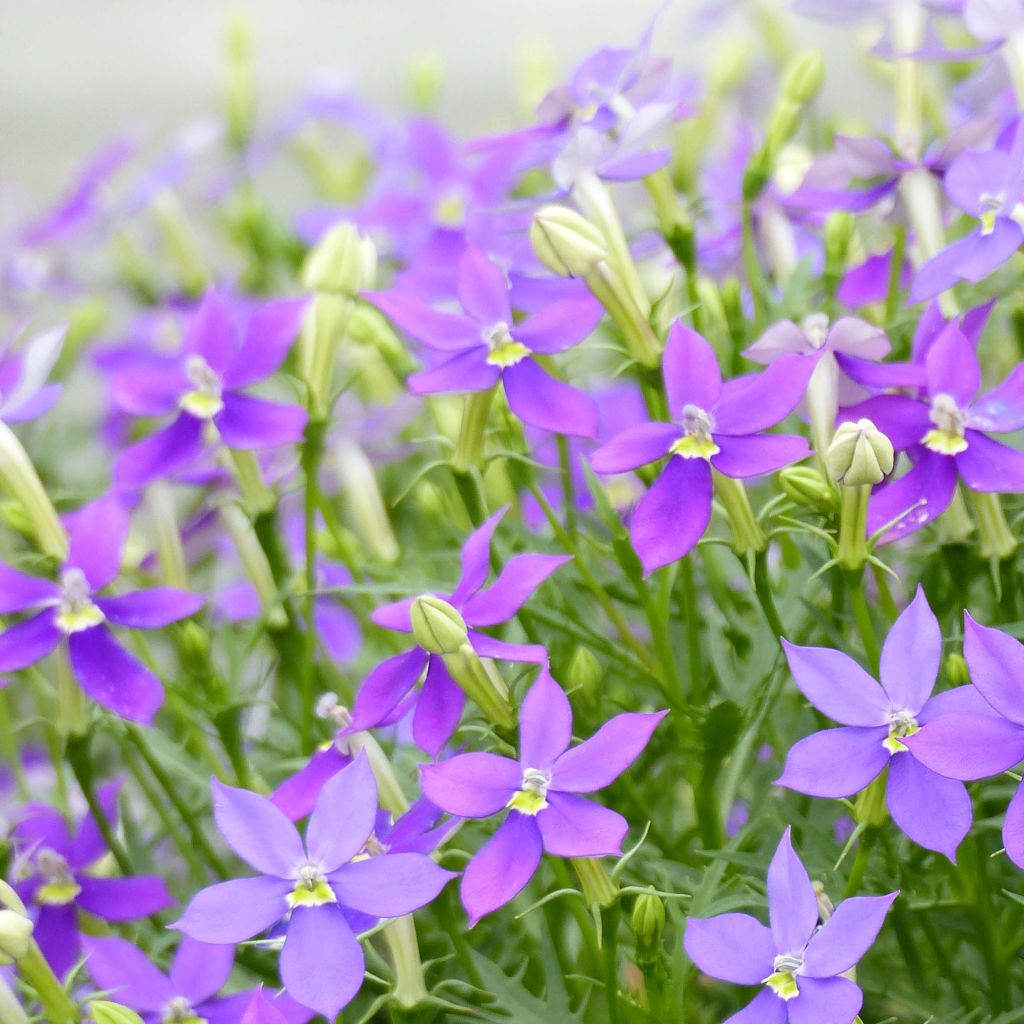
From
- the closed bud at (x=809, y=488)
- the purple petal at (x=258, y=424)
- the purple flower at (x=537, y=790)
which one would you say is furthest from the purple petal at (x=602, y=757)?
the purple petal at (x=258, y=424)

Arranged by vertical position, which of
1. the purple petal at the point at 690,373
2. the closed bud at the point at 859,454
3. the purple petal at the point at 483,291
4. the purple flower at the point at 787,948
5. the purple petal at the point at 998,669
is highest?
the purple petal at the point at 483,291

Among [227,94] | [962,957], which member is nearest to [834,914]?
[962,957]

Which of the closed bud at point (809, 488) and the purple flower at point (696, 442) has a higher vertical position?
the purple flower at point (696, 442)

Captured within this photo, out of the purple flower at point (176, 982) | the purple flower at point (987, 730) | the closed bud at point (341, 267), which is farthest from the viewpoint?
the closed bud at point (341, 267)

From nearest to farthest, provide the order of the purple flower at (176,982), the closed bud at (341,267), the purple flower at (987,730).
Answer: the purple flower at (987,730) → the purple flower at (176,982) → the closed bud at (341,267)

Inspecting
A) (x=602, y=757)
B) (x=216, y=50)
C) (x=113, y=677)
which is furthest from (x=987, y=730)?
(x=216, y=50)

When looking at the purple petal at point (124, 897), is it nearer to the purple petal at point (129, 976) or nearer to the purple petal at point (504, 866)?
the purple petal at point (129, 976)

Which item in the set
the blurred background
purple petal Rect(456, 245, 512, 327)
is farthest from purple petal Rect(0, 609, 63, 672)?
A: the blurred background

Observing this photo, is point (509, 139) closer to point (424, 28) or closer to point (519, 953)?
point (519, 953)

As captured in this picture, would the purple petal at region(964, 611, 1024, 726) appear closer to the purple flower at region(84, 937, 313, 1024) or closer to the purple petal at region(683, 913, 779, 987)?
the purple petal at region(683, 913, 779, 987)
